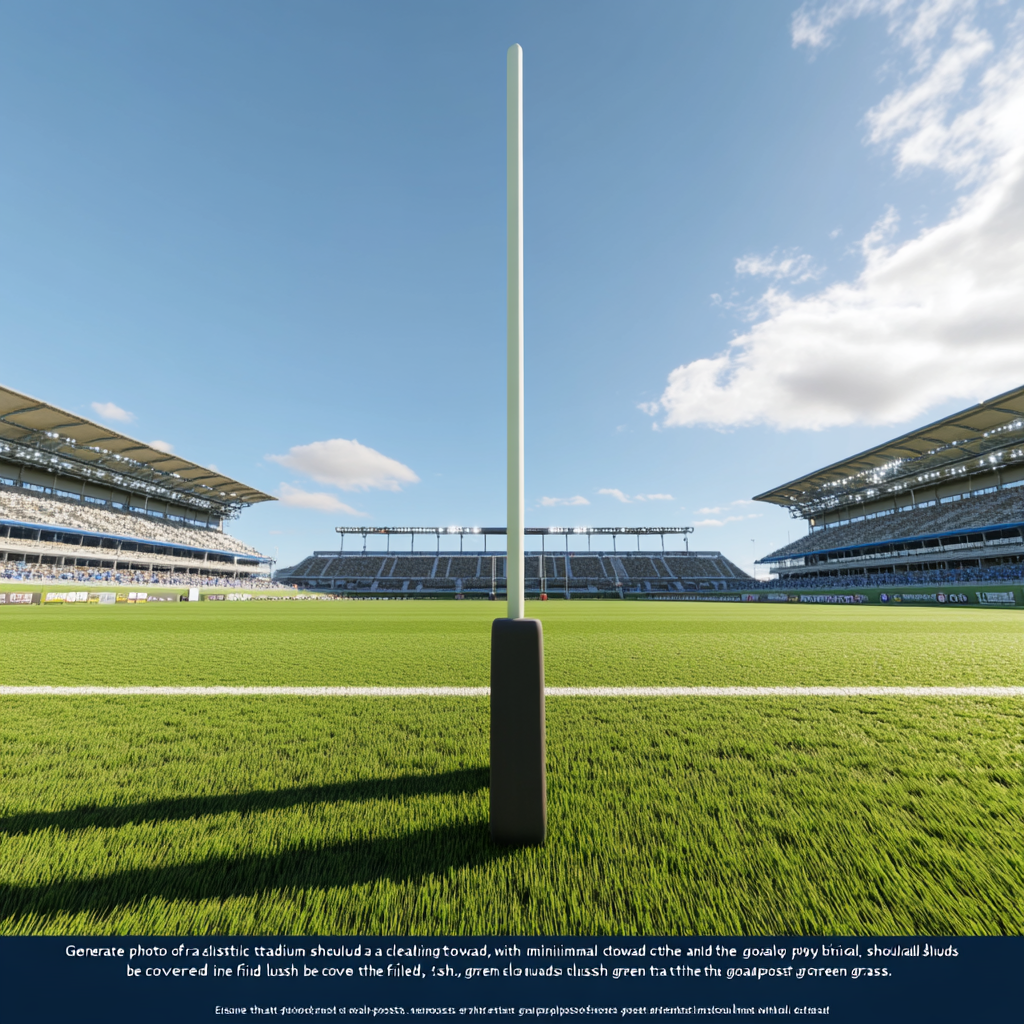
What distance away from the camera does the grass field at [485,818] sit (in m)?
1.38

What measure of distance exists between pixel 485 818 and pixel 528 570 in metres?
57.4

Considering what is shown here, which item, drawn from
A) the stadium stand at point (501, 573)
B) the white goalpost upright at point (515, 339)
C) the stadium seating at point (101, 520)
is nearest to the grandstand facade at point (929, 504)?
the stadium stand at point (501, 573)

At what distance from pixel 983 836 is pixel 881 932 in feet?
3.05

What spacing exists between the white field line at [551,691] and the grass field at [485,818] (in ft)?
0.66

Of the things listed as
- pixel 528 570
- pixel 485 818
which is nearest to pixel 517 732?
pixel 485 818

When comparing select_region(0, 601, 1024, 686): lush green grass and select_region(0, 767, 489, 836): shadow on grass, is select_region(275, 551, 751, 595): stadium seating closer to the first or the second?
select_region(0, 601, 1024, 686): lush green grass

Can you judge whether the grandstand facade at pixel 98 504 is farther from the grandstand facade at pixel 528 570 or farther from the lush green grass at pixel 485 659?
the lush green grass at pixel 485 659

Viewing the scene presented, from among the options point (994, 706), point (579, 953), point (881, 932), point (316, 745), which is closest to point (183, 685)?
point (316, 745)

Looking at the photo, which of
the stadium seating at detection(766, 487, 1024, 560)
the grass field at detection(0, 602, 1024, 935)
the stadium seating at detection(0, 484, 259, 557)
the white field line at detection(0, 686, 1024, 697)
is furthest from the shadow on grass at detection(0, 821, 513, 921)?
the stadium seating at detection(0, 484, 259, 557)

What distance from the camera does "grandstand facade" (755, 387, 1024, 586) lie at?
35.5 meters

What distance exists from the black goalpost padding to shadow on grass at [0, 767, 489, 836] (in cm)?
65

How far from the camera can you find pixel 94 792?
224 centimetres

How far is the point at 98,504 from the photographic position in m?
49.9

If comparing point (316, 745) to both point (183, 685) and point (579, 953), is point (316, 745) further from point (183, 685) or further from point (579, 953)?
point (183, 685)
